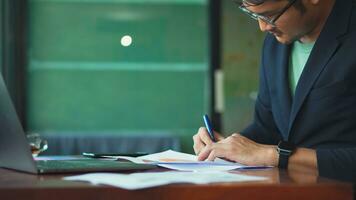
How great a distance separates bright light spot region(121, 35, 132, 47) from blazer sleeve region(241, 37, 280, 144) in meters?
2.36

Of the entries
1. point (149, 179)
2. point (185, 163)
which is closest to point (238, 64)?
→ point (185, 163)

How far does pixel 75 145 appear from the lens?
13.4 feet

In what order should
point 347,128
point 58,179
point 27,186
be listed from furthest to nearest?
point 347,128 < point 58,179 < point 27,186

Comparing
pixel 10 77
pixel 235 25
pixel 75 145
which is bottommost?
pixel 75 145

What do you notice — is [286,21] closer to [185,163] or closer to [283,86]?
[283,86]

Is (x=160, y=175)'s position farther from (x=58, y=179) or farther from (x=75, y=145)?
(x=75, y=145)

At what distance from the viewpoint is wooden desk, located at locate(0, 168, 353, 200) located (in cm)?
86

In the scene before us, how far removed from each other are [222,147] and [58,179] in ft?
1.97

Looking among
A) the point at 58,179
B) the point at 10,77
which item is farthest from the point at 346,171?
the point at 10,77

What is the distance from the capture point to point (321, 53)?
69.1 inches

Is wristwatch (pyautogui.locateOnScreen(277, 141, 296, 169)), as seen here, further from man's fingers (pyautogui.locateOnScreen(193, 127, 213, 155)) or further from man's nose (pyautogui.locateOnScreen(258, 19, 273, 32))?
man's nose (pyautogui.locateOnScreen(258, 19, 273, 32))

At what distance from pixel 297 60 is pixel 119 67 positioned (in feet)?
8.20

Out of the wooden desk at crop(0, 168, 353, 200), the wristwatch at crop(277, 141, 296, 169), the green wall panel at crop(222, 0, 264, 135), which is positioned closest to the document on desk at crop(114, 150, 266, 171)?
the wristwatch at crop(277, 141, 296, 169)

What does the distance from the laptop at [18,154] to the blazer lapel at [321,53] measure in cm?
69
